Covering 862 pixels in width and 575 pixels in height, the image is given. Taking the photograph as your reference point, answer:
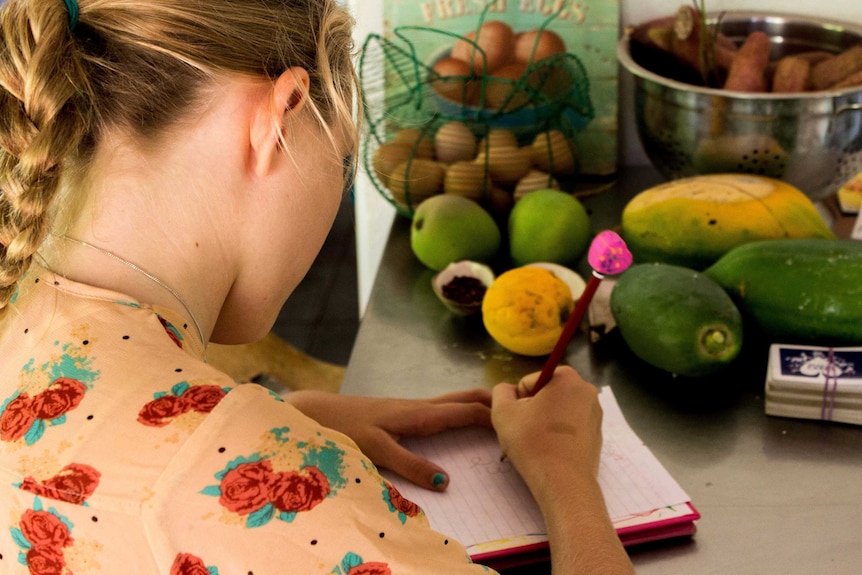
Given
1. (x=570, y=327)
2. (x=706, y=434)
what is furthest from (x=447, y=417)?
(x=706, y=434)

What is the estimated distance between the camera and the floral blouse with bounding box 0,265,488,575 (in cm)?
54

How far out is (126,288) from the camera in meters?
0.64

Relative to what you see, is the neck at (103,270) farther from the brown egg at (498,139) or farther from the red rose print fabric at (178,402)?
the brown egg at (498,139)

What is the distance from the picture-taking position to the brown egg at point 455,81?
1381 mm

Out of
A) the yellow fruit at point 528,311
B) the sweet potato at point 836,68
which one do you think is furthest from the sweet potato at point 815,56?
the yellow fruit at point 528,311

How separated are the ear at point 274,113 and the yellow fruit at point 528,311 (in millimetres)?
462

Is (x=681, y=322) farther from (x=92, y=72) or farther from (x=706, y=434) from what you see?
(x=92, y=72)

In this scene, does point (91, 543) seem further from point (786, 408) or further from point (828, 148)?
point (828, 148)

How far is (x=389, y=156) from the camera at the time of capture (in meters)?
1.35

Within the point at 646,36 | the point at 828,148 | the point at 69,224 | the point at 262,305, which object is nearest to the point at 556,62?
the point at 646,36

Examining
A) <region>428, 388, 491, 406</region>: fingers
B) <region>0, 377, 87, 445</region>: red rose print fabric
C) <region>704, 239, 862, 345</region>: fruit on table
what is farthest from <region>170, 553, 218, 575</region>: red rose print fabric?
<region>704, 239, 862, 345</region>: fruit on table

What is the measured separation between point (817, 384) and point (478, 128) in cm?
64

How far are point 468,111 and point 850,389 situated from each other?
715 millimetres

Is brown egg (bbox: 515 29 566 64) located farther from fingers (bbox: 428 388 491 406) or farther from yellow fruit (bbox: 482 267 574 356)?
fingers (bbox: 428 388 491 406)
